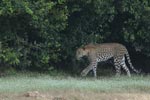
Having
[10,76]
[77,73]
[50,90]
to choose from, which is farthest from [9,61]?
[50,90]

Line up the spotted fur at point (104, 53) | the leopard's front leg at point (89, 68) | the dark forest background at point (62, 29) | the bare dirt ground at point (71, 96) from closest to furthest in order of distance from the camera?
the bare dirt ground at point (71, 96) < the dark forest background at point (62, 29) < the leopard's front leg at point (89, 68) < the spotted fur at point (104, 53)

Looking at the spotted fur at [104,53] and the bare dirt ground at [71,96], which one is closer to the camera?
the bare dirt ground at [71,96]

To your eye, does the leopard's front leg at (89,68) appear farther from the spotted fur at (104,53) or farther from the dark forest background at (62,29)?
the dark forest background at (62,29)

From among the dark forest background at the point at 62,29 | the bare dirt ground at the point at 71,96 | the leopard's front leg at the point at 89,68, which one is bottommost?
the leopard's front leg at the point at 89,68

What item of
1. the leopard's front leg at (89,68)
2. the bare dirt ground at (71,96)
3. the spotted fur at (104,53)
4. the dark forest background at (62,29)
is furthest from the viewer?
the spotted fur at (104,53)

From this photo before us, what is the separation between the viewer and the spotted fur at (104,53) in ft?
60.5

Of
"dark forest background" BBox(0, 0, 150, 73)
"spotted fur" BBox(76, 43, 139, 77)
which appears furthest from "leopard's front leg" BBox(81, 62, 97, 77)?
"dark forest background" BBox(0, 0, 150, 73)

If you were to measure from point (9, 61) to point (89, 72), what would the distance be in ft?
11.0

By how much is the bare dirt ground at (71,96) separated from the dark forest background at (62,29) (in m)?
4.36

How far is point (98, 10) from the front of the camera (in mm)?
17547

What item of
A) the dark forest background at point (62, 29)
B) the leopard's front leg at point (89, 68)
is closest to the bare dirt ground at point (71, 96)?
the dark forest background at point (62, 29)

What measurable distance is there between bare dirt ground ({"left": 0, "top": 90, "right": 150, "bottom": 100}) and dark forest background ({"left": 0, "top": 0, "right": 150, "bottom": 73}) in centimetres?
436

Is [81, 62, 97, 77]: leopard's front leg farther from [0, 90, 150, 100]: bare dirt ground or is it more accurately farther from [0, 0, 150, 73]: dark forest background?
[0, 90, 150, 100]: bare dirt ground

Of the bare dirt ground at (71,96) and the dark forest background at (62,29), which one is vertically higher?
the dark forest background at (62,29)
